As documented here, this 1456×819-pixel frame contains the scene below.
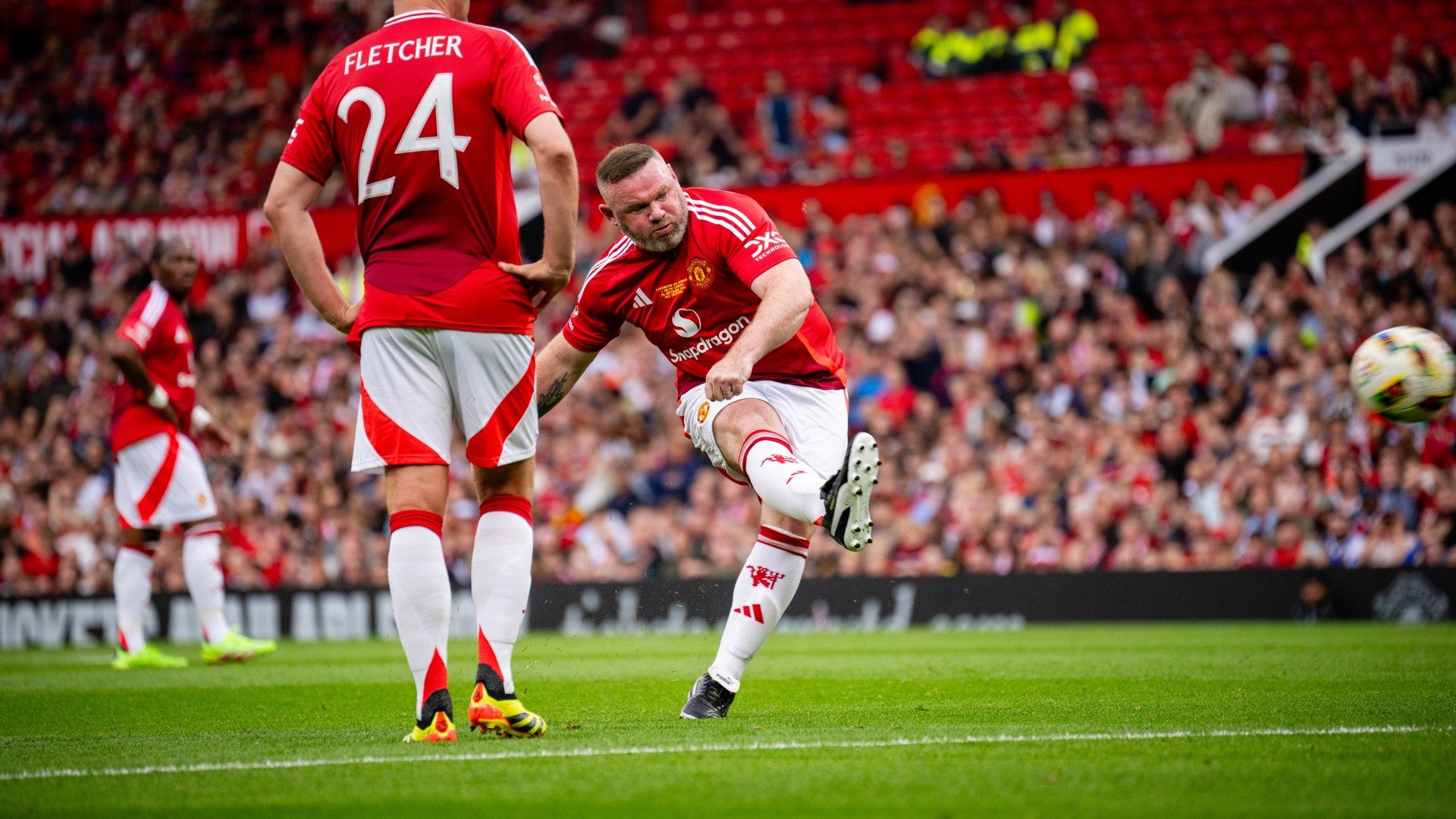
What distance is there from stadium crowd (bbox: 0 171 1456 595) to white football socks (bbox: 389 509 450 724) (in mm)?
10427

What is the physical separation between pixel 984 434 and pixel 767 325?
10.8 metres

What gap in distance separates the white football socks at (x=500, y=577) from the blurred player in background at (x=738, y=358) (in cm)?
85

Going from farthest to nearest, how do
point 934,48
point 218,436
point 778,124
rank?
point 934,48 < point 778,124 < point 218,436

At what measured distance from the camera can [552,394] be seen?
650 centimetres

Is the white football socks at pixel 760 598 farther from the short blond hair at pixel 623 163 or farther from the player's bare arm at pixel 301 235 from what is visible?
the player's bare arm at pixel 301 235

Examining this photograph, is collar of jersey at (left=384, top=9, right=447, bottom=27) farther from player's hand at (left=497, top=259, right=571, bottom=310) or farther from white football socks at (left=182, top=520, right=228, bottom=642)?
white football socks at (left=182, top=520, right=228, bottom=642)

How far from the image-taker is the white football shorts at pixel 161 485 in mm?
10633

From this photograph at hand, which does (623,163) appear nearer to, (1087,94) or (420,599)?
(420,599)

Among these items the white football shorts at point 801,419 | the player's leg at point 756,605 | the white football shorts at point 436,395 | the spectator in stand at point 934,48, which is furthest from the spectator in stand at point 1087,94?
the white football shorts at point 436,395

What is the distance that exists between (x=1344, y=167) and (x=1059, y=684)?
36.5 ft

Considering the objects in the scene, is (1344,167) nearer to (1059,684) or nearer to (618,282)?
(1059,684)

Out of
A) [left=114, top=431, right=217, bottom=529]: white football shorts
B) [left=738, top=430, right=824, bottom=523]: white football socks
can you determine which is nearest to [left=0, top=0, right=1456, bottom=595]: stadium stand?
[left=114, top=431, right=217, bottom=529]: white football shorts

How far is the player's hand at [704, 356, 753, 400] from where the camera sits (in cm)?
541

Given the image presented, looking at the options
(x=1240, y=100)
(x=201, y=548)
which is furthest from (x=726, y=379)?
(x=1240, y=100)
